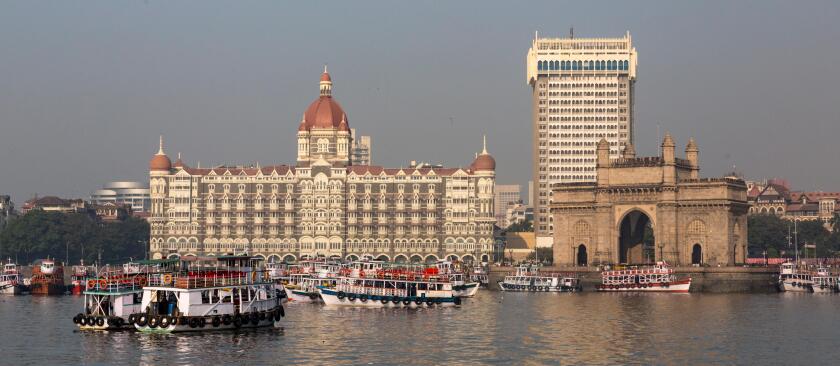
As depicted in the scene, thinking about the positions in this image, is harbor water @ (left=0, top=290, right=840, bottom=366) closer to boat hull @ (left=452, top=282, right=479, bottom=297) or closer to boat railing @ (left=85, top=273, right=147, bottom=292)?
boat railing @ (left=85, top=273, right=147, bottom=292)

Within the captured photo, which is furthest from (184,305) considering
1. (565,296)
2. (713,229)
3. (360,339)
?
(713,229)

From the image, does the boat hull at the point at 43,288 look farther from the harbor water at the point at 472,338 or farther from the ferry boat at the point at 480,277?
the ferry boat at the point at 480,277

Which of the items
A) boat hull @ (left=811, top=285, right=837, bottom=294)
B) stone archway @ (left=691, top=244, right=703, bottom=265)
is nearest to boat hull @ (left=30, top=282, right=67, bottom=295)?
stone archway @ (left=691, top=244, right=703, bottom=265)

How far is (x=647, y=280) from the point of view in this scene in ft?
514

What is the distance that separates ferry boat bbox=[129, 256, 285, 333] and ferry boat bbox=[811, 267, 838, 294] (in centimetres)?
8540

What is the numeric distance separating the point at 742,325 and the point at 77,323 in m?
47.8

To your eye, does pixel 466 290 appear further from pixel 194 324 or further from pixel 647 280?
pixel 194 324

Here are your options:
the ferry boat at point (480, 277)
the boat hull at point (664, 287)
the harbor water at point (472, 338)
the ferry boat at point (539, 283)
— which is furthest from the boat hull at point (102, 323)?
the ferry boat at point (480, 277)

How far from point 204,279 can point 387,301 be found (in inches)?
1402

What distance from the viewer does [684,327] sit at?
324 ft

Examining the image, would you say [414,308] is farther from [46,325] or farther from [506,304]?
[46,325]

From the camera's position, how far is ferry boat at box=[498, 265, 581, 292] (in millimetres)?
163875

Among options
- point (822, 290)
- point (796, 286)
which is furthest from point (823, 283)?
point (796, 286)

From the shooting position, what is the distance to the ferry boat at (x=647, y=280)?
155500 mm
